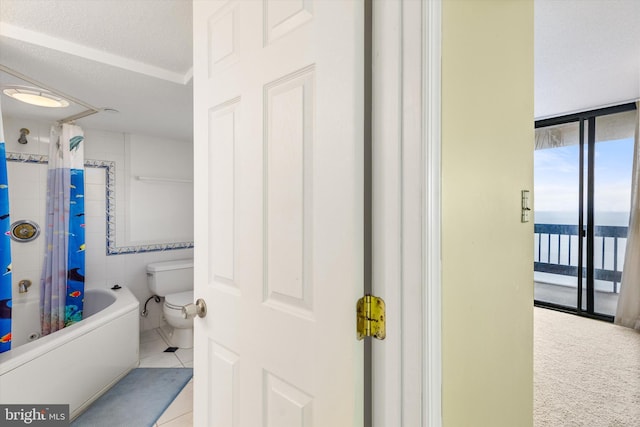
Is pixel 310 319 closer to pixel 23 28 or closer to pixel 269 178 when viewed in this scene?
pixel 269 178

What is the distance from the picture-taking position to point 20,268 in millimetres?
2727

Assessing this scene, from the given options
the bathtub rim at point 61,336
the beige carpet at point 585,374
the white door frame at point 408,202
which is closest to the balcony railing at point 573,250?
the beige carpet at point 585,374

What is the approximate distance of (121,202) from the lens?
10.9 ft

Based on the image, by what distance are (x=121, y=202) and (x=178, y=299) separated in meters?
1.26

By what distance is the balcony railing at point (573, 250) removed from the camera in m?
3.33

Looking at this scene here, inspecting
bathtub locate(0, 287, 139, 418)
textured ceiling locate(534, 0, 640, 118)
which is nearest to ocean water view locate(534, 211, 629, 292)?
textured ceiling locate(534, 0, 640, 118)

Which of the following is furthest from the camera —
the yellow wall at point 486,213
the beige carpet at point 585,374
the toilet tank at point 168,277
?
the toilet tank at point 168,277

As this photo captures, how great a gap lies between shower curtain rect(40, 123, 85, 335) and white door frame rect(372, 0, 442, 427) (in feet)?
9.79

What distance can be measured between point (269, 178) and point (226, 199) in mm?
233

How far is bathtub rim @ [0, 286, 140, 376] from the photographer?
65.6 inches

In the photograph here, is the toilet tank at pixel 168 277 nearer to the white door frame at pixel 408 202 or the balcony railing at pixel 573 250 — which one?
the white door frame at pixel 408 202

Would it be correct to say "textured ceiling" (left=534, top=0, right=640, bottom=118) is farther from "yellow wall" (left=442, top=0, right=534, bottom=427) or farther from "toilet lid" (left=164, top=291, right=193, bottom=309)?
"toilet lid" (left=164, top=291, right=193, bottom=309)

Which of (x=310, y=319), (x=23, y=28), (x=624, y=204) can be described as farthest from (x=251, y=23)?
(x=624, y=204)

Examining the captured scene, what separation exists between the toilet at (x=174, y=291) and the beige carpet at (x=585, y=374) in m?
2.74
